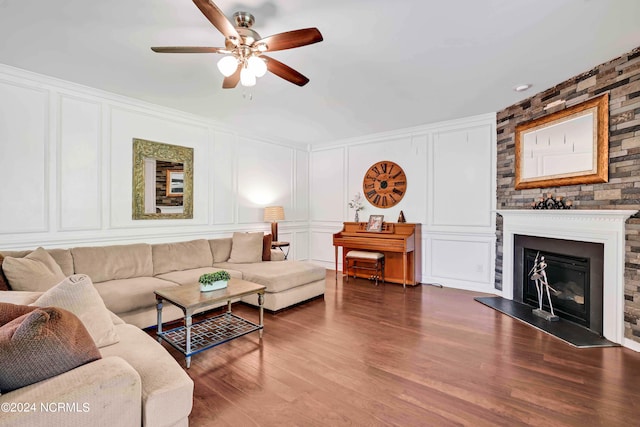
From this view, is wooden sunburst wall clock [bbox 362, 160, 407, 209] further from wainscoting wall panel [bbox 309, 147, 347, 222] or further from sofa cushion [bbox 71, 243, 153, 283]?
sofa cushion [bbox 71, 243, 153, 283]

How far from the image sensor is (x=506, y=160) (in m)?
4.09

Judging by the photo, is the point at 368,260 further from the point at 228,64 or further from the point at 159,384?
the point at 159,384

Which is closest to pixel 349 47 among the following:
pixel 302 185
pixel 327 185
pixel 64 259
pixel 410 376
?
pixel 410 376

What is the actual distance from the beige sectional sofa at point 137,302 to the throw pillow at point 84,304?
73 mm

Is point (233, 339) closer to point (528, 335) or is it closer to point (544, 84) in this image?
point (528, 335)

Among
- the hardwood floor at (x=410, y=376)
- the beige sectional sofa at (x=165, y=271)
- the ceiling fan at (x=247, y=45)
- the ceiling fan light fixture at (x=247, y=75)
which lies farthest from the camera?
the beige sectional sofa at (x=165, y=271)

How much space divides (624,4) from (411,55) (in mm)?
1379

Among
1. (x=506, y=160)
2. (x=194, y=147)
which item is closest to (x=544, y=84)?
(x=506, y=160)

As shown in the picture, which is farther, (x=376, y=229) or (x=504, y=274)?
(x=376, y=229)

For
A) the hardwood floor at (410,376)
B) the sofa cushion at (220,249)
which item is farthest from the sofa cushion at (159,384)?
the sofa cushion at (220,249)

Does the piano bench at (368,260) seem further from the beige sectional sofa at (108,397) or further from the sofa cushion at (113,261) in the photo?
the beige sectional sofa at (108,397)

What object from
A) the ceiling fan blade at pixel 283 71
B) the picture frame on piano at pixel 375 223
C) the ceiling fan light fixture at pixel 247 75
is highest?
the ceiling fan blade at pixel 283 71

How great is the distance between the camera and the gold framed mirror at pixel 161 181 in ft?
12.6

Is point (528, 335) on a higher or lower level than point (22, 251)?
lower
